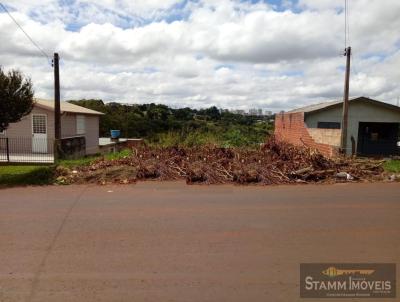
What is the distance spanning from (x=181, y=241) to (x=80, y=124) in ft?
79.7

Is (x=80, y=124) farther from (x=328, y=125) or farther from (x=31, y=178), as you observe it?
(x=328, y=125)

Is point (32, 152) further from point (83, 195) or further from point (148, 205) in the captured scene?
point (148, 205)

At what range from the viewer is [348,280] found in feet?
15.0

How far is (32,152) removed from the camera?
952 inches

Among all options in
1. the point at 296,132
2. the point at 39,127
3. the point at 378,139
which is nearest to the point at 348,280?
the point at 296,132

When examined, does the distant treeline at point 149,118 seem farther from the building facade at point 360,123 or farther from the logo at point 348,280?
the logo at point 348,280

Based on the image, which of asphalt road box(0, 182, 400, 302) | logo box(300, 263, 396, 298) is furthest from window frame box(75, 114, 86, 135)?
logo box(300, 263, 396, 298)

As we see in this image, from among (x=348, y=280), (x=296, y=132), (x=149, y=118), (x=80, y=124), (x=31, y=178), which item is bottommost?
(x=348, y=280)

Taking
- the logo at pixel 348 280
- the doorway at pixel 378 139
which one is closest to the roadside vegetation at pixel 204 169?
the logo at pixel 348 280

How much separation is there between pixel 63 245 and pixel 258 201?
4610 millimetres

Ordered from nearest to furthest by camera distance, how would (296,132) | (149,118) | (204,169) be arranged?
(204,169), (296,132), (149,118)

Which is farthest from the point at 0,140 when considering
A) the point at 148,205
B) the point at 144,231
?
the point at 144,231

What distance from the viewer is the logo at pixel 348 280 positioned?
14.0 ft

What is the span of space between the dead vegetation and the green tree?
278cm
